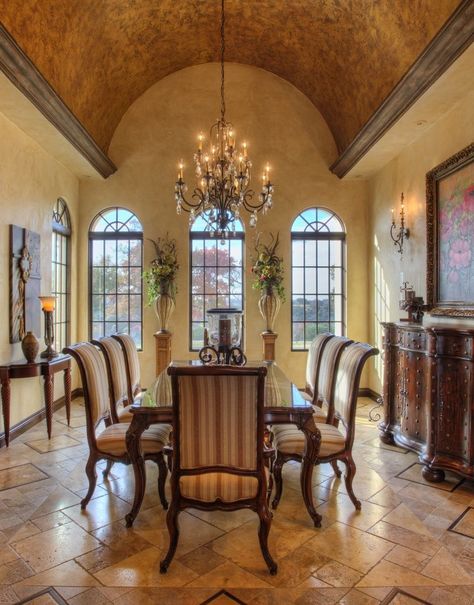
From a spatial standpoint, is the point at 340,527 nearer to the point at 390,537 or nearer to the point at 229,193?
the point at 390,537

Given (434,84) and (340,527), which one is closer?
(340,527)

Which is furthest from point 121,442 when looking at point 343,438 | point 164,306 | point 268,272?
point 268,272

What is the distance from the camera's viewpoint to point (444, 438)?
10.8 ft

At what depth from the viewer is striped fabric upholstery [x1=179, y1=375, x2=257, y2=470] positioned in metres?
2.05

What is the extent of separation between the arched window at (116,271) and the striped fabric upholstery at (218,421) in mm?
4354

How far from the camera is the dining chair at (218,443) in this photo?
→ 2.04 metres

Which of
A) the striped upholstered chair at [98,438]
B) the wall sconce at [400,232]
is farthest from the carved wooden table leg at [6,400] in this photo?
the wall sconce at [400,232]

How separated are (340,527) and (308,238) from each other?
176 inches

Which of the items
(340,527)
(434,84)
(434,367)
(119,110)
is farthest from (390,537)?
(119,110)

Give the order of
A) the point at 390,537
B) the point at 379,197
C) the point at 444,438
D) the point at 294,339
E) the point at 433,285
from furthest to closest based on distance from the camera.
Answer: the point at 294,339 < the point at 379,197 < the point at 433,285 < the point at 444,438 < the point at 390,537

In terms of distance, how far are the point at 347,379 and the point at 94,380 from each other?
1.71m

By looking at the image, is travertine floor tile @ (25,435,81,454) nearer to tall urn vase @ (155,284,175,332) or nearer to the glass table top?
the glass table top

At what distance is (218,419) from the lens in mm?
2084

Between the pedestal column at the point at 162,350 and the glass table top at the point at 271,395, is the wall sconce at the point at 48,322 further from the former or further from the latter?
the glass table top at the point at 271,395
